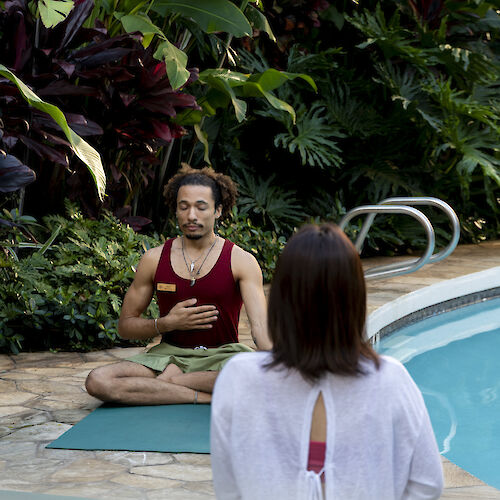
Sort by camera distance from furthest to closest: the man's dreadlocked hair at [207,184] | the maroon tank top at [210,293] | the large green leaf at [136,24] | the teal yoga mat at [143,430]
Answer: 1. the large green leaf at [136,24]
2. the man's dreadlocked hair at [207,184]
3. the maroon tank top at [210,293]
4. the teal yoga mat at [143,430]

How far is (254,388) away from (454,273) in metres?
7.04

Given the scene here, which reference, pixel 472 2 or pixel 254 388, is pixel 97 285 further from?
pixel 472 2

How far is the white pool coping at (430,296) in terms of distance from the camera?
6.35 meters

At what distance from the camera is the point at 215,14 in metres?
5.98

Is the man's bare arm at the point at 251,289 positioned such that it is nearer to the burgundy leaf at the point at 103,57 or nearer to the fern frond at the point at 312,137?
the burgundy leaf at the point at 103,57

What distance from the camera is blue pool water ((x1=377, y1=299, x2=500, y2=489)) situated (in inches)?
177

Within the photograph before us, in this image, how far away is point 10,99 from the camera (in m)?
5.11

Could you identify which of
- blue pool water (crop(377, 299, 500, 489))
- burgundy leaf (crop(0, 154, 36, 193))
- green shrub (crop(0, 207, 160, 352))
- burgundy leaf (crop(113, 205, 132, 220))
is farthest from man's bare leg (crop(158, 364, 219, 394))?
burgundy leaf (crop(113, 205, 132, 220))

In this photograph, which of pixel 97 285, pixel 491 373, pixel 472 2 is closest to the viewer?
pixel 97 285

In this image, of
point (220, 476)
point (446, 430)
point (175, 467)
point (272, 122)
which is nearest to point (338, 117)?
point (272, 122)

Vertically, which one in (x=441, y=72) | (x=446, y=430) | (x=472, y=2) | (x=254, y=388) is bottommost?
(x=446, y=430)

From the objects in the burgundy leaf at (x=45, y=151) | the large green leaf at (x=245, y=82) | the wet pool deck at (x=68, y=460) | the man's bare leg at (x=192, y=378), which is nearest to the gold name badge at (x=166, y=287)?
the man's bare leg at (x=192, y=378)

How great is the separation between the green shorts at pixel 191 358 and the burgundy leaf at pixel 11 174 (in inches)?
57.2

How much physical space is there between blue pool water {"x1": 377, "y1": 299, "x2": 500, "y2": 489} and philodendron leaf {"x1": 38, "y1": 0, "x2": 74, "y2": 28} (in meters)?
3.26
